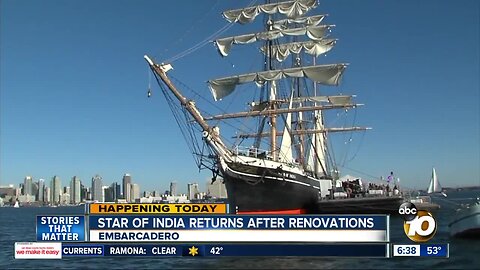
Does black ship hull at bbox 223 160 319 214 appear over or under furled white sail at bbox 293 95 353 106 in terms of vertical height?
under

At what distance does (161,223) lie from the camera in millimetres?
18750

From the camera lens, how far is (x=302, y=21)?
6512cm

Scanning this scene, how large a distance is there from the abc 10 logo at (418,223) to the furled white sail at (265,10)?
43839 millimetres

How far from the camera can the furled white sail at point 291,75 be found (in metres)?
57.0

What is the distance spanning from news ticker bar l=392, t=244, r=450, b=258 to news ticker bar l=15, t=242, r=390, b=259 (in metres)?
1.04

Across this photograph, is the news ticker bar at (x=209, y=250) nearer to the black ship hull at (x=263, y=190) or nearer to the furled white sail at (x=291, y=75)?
the black ship hull at (x=263, y=190)

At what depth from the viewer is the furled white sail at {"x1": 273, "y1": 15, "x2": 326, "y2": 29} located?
6232 cm

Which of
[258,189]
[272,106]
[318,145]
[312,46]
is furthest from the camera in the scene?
[318,145]

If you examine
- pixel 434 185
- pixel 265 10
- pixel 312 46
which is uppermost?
pixel 265 10

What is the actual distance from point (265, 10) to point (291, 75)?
8479mm

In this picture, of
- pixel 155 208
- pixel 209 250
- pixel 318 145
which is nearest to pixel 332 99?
pixel 318 145

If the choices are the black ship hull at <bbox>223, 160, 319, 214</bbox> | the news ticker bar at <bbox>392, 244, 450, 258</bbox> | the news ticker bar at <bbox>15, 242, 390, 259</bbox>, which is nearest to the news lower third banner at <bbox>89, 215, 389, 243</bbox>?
the news ticker bar at <bbox>15, 242, 390, 259</bbox>

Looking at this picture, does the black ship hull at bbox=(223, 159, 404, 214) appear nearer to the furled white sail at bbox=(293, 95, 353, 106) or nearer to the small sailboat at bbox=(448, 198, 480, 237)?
the small sailboat at bbox=(448, 198, 480, 237)

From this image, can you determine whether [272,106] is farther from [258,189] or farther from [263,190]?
[258,189]
